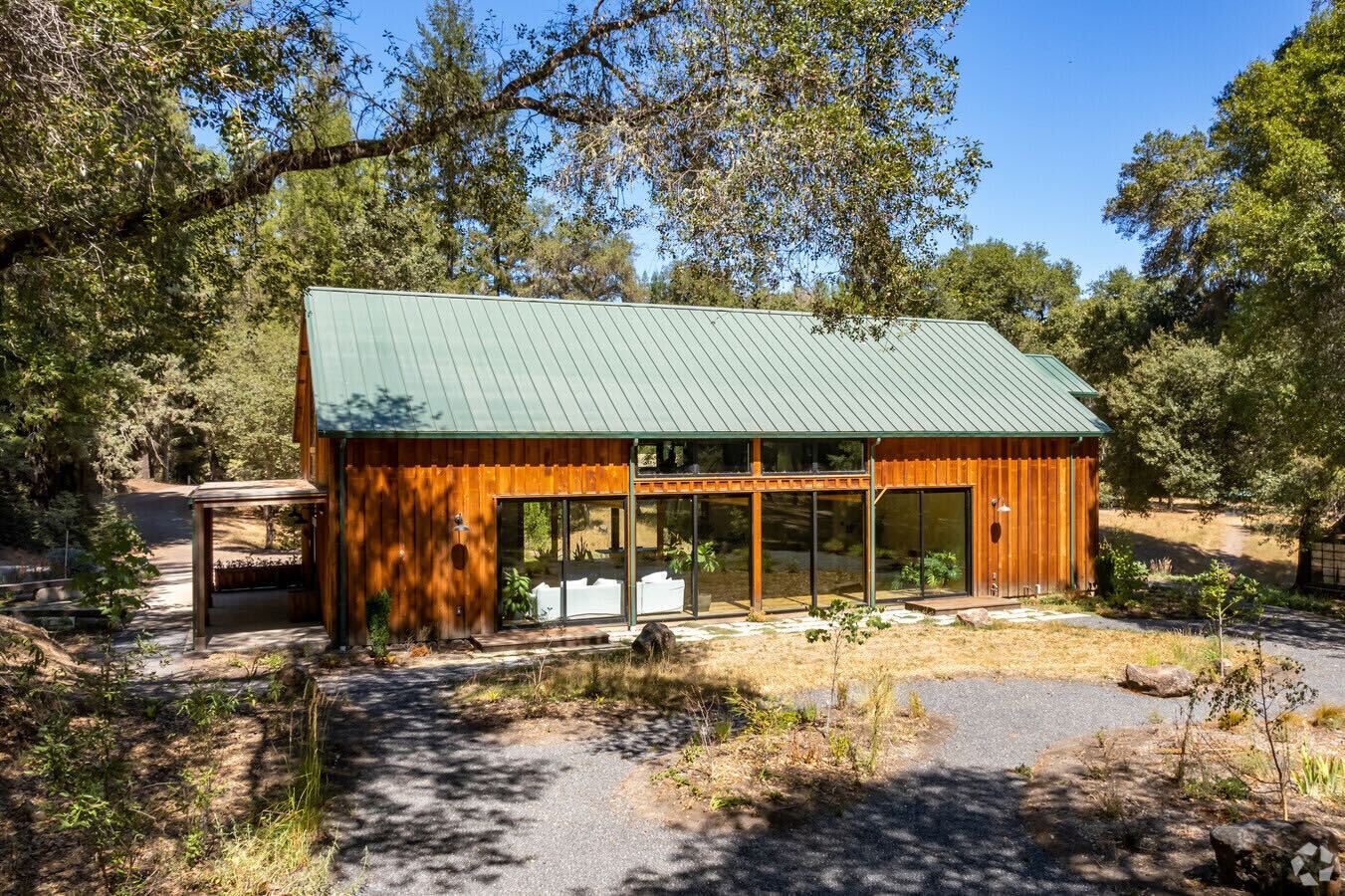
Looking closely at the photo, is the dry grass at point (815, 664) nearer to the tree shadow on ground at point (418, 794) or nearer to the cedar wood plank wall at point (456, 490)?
the tree shadow on ground at point (418, 794)

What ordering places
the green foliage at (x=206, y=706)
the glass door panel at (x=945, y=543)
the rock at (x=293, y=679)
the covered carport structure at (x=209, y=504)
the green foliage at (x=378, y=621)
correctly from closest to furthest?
the green foliage at (x=206, y=706)
the rock at (x=293, y=679)
the covered carport structure at (x=209, y=504)
the green foliage at (x=378, y=621)
the glass door panel at (x=945, y=543)

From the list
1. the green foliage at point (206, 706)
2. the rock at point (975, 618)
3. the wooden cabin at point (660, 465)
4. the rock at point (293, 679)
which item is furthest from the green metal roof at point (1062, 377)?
the green foliage at point (206, 706)

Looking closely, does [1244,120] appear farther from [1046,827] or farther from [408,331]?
[1046,827]

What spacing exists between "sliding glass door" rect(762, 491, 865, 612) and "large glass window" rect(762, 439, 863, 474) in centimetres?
46

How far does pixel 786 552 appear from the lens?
16.1m

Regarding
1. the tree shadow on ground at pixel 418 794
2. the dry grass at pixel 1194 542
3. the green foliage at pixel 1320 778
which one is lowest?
the dry grass at pixel 1194 542

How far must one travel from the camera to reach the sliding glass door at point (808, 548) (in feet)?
52.4

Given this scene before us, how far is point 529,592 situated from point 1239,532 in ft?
100

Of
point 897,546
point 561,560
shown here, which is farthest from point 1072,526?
point 561,560

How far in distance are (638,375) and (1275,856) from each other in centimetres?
1235

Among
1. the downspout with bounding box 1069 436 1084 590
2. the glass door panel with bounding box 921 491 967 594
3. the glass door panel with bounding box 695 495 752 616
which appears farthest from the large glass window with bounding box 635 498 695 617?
the downspout with bounding box 1069 436 1084 590

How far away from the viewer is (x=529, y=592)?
14.2 metres

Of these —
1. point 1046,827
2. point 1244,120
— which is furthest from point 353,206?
point 1046,827

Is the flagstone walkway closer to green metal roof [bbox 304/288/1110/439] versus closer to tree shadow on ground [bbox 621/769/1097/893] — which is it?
green metal roof [bbox 304/288/1110/439]
